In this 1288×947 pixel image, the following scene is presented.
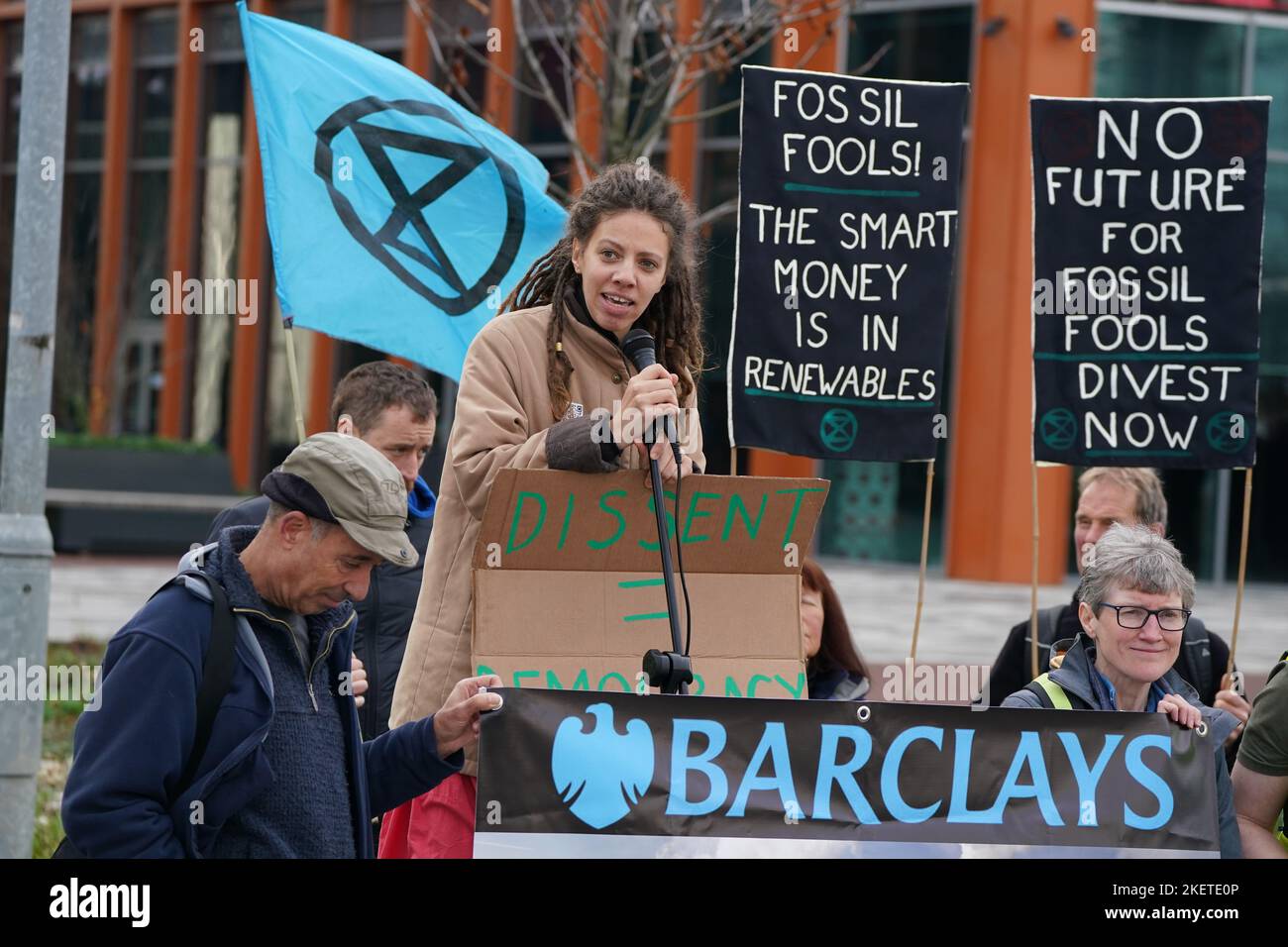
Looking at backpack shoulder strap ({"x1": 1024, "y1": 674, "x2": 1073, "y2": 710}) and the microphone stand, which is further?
backpack shoulder strap ({"x1": 1024, "y1": 674, "x2": 1073, "y2": 710})

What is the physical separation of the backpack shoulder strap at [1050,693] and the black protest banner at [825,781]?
275 millimetres

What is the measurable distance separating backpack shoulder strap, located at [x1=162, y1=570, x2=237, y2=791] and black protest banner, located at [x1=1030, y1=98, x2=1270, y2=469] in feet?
11.4

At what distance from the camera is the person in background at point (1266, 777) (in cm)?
396

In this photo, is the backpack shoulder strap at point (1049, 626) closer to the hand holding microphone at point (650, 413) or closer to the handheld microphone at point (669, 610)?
the handheld microphone at point (669, 610)

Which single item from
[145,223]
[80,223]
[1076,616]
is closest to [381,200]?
[1076,616]

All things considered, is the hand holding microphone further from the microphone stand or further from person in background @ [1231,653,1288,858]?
person in background @ [1231,653,1288,858]

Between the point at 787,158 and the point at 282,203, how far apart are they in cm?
172

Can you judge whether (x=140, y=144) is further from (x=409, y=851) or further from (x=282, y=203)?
(x=409, y=851)

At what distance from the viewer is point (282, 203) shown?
236 inches

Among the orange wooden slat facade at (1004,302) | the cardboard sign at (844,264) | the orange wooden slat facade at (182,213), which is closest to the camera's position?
the cardboard sign at (844,264)

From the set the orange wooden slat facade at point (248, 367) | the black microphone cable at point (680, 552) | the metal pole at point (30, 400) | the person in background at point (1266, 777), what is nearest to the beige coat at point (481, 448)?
the black microphone cable at point (680, 552)

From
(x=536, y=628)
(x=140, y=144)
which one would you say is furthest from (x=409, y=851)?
(x=140, y=144)

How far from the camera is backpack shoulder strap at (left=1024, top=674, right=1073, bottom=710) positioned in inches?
158

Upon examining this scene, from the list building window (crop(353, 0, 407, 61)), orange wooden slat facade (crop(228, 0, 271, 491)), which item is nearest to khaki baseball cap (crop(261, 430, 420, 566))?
building window (crop(353, 0, 407, 61))
